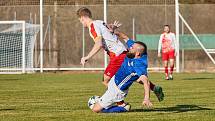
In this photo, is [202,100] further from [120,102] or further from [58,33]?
[58,33]

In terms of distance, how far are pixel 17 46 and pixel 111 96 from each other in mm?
20441

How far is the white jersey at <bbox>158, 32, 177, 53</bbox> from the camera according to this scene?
2353 centimetres

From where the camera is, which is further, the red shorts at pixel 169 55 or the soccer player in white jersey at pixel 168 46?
the red shorts at pixel 169 55

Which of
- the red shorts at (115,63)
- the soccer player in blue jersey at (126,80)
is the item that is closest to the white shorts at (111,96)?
the soccer player in blue jersey at (126,80)

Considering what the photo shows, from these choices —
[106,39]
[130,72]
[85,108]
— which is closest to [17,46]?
[85,108]

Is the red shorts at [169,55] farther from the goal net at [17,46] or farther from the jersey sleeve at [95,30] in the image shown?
the jersey sleeve at [95,30]

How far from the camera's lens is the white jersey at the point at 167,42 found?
23531mm

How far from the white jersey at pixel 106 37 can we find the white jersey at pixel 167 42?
12312mm

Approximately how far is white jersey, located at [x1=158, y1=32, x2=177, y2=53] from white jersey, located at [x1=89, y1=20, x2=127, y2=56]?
485 inches

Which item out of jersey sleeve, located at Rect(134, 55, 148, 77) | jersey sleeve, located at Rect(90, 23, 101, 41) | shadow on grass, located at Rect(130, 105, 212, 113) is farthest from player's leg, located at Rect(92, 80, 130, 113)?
jersey sleeve, located at Rect(90, 23, 101, 41)

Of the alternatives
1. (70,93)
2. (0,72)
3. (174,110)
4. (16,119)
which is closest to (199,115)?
(174,110)

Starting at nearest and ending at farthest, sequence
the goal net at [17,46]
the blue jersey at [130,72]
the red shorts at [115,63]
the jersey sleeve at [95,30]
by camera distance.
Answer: the blue jersey at [130,72]
the jersey sleeve at [95,30]
the red shorts at [115,63]
the goal net at [17,46]

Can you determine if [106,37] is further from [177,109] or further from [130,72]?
[177,109]

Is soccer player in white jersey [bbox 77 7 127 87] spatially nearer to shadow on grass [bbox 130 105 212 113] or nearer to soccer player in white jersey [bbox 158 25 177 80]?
shadow on grass [bbox 130 105 212 113]
